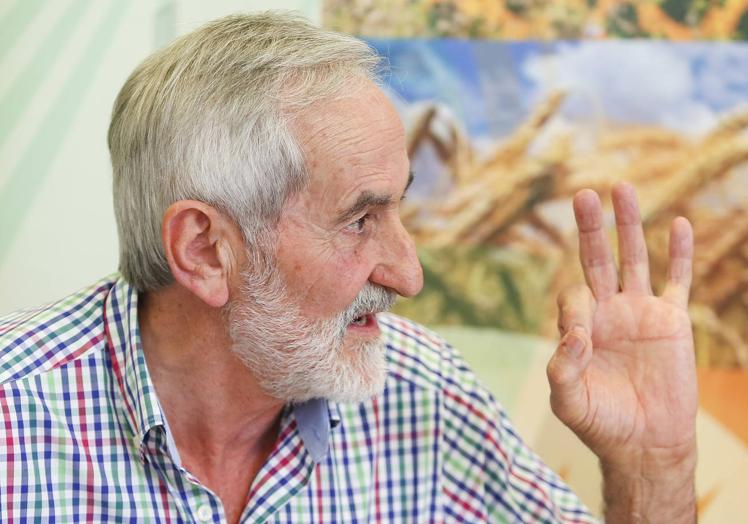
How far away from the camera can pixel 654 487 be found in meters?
1.35

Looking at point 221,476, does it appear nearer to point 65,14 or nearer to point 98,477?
point 98,477

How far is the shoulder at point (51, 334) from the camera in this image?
1.21m

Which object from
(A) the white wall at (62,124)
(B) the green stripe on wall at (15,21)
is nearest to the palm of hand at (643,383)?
(A) the white wall at (62,124)

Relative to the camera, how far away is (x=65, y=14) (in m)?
1.76

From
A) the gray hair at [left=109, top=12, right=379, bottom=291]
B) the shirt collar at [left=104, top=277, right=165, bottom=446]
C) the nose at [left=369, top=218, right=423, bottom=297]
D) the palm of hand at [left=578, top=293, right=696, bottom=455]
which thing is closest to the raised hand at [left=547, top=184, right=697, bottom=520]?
the palm of hand at [left=578, top=293, right=696, bottom=455]

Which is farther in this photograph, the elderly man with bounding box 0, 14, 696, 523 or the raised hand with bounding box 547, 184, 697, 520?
the raised hand with bounding box 547, 184, 697, 520

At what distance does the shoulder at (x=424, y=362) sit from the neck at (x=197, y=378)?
0.23m

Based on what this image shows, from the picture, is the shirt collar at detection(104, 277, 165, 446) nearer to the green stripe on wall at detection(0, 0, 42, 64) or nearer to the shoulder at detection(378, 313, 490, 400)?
the shoulder at detection(378, 313, 490, 400)

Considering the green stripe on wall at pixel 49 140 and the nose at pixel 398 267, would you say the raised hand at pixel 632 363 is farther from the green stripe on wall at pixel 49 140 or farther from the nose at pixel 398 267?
the green stripe on wall at pixel 49 140

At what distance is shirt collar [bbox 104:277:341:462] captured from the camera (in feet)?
3.97

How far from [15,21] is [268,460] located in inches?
38.7

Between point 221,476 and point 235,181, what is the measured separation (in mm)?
419

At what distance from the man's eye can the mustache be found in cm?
7

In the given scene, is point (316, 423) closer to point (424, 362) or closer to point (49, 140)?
point (424, 362)
